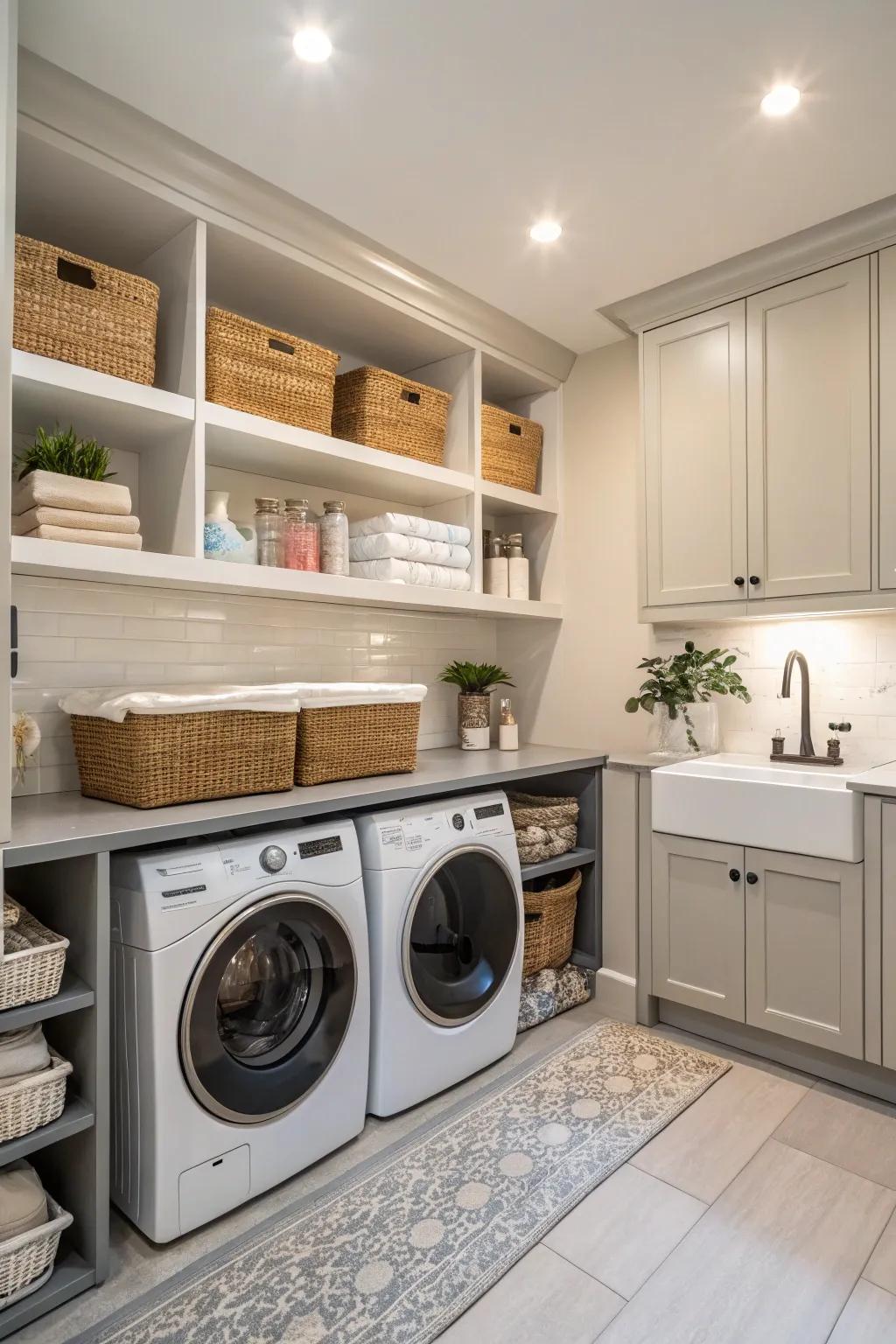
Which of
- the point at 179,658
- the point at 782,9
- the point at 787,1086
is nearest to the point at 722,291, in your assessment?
the point at 782,9

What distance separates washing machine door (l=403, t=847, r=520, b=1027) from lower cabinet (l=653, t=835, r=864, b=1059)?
0.55 meters

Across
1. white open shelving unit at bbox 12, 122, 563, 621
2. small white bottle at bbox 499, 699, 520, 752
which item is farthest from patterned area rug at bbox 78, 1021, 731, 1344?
white open shelving unit at bbox 12, 122, 563, 621

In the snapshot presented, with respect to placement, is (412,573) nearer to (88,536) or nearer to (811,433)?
(88,536)

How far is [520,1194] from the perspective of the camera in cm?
187

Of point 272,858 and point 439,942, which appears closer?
point 272,858

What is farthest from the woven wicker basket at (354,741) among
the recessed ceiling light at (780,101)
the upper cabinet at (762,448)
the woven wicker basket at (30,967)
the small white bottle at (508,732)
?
the recessed ceiling light at (780,101)

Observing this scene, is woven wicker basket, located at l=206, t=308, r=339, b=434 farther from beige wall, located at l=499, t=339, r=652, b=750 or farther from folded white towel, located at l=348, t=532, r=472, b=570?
beige wall, located at l=499, t=339, r=652, b=750

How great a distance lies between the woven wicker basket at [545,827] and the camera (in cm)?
275

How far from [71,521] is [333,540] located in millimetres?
828

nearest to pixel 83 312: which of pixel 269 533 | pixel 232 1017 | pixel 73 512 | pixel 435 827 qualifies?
pixel 73 512

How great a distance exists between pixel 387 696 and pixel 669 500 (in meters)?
1.24

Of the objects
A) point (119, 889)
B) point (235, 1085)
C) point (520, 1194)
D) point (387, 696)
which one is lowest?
point (520, 1194)

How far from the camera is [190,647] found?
250cm

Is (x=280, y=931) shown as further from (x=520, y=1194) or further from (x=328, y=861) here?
(x=520, y=1194)
